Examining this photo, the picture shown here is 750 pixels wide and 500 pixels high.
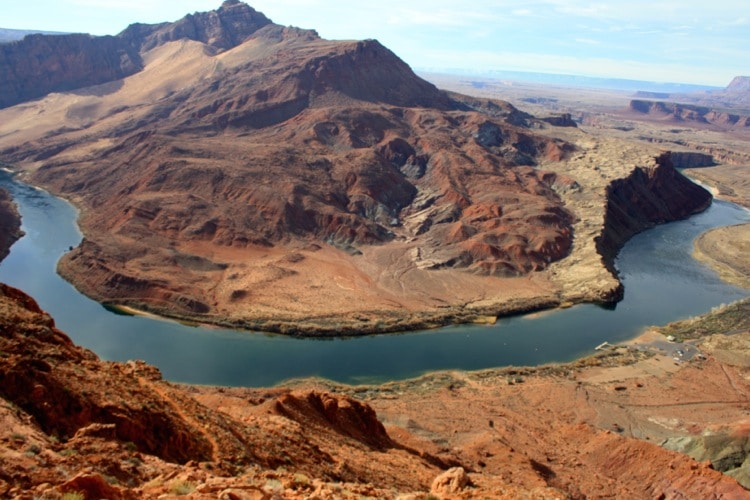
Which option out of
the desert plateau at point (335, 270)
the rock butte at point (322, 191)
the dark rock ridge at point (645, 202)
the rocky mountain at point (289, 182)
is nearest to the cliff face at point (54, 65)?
the desert plateau at point (335, 270)

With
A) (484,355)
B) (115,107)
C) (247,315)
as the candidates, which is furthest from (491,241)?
(115,107)

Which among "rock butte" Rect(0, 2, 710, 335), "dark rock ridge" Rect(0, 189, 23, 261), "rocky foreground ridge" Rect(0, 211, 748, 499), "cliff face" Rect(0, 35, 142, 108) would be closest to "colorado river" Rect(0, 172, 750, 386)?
"dark rock ridge" Rect(0, 189, 23, 261)

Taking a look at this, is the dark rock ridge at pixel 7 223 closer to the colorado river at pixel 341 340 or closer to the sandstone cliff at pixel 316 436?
the colorado river at pixel 341 340

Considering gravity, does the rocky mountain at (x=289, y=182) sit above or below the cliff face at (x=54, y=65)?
below

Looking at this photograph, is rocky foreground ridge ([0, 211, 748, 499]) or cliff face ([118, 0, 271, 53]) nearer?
rocky foreground ridge ([0, 211, 748, 499])

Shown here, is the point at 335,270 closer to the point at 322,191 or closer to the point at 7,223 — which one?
the point at 322,191

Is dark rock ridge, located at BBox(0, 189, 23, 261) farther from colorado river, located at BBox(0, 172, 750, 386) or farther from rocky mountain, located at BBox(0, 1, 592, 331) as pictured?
rocky mountain, located at BBox(0, 1, 592, 331)
